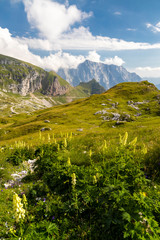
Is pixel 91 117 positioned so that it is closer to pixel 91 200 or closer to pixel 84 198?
pixel 84 198

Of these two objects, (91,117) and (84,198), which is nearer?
(84,198)

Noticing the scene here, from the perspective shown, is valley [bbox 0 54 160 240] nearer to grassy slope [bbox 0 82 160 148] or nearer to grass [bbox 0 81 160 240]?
Answer: grass [bbox 0 81 160 240]

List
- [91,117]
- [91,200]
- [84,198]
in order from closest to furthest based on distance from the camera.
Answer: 1. [91,200]
2. [84,198]
3. [91,117]

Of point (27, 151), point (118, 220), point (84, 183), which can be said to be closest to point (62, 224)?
point (84, 183)

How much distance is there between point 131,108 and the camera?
8706cm

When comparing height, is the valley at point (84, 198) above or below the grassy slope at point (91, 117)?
above

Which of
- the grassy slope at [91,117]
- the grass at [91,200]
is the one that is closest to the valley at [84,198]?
the grass at [91,200]

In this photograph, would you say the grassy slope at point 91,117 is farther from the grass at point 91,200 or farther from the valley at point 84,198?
the grass at point 91,200

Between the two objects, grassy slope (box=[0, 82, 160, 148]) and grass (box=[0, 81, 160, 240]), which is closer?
grass (box=[0, 81, 160, 240])

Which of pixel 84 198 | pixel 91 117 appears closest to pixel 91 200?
pixel 84 198

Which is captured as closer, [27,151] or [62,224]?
[62,224]

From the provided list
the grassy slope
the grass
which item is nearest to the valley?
the grass

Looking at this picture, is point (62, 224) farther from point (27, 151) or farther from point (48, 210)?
point (27, 151)

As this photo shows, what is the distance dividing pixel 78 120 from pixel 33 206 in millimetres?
66332
